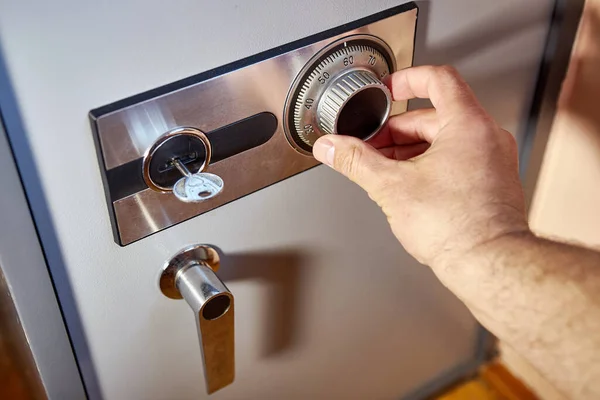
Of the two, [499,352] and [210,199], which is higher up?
[210,199]

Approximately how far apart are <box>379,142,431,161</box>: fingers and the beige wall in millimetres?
187

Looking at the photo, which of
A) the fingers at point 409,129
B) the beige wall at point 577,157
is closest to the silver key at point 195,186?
the fingers at point 409,129

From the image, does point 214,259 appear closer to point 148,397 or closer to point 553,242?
point 148,397

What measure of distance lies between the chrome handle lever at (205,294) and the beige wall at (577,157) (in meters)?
0.34

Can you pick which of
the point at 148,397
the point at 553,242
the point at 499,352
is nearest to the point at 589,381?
the point at 553,242

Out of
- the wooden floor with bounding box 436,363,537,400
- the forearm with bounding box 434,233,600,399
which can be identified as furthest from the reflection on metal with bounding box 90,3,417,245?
the wooden floor with bounding box 436,363,537,400

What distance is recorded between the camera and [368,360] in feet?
2.76

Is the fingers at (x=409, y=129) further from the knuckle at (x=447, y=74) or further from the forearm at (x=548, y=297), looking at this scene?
the forearm at (x=548, y=297)

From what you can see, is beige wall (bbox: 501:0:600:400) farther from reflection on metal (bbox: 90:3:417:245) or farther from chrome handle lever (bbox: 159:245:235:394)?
chrome handle lever (bbox: 159:245:235:394)

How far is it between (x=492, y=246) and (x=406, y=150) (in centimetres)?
16

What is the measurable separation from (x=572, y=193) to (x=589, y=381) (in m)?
0.37

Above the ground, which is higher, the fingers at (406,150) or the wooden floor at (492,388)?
the fingers at (406,150)

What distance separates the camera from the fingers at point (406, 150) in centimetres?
60

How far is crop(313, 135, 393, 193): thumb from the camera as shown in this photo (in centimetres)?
50
